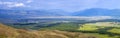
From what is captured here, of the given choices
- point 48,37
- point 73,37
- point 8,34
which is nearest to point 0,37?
point 8,34

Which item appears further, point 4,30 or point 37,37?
point 37,37

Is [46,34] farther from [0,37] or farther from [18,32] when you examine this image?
[0,37]

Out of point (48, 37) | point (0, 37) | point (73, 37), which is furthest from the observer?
point (73, 37)

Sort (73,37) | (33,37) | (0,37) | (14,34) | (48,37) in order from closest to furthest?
(0,37) → (14,34) → (33,37) → (48,37) → (73,37)

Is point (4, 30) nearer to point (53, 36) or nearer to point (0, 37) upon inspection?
point (0, 37)

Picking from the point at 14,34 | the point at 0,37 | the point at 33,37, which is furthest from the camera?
the point at 33,37

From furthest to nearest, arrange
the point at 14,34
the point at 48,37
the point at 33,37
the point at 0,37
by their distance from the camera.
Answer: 1. the point at 48,37
2. the point at 33,37
3. the point at 14,34
4. the point at 0,37

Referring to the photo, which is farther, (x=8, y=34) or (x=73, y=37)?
(x=73, y=37)

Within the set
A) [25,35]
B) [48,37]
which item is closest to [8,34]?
[25,35]
